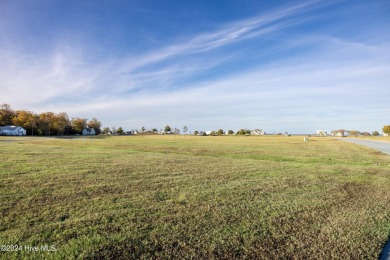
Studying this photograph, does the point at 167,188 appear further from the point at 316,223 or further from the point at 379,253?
the point at 379,253

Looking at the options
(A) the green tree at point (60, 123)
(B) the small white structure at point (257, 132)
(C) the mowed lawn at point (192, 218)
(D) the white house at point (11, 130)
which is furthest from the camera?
(B) the small white structure at point (257, 132)

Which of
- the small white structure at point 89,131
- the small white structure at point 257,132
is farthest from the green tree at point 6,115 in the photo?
the small white structure at point 257,132

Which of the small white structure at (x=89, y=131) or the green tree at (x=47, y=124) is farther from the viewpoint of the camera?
the small white structure at (x=89, y=131)

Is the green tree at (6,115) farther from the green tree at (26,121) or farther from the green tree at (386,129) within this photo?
the green tree at (386,129)

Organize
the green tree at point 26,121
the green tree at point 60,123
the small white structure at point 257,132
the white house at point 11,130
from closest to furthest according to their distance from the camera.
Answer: the white house at point 11,130, the green tree at point 26,121, the green tree at point 60,123, the small white structure at point 257,132

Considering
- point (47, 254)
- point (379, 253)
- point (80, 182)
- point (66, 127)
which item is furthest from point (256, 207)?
point (66, 127)

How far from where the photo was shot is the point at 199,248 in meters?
4.17

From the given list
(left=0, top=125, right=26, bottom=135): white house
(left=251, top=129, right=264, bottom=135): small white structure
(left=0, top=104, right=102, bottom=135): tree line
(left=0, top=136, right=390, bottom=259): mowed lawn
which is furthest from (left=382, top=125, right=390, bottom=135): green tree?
(left=0, top=125, right=26, bottom=135): white house

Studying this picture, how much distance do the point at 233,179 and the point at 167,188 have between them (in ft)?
10.7

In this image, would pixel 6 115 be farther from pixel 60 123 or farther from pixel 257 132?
pixel 257 132

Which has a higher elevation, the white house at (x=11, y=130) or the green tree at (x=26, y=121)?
the green tree at (x=26, y=121)

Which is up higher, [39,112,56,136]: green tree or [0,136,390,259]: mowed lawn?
[39,112,56,136]: green tree

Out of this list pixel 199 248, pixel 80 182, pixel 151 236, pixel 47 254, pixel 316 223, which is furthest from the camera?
pixel 80 182

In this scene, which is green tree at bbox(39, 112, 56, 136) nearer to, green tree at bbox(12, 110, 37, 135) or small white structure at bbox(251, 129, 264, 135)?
green tree at bbox(12, 110, 37, 135)
